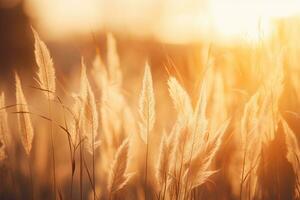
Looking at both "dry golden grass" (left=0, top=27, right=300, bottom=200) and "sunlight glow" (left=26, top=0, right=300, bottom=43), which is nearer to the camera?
"dry golden grass" (left=0, top=27, right=300, bottom=200)

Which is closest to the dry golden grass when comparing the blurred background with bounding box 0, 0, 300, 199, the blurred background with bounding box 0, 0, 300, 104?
the blurred background with bounding box 0, 0, 300, 199

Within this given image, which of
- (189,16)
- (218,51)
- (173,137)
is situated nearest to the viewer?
(173,137)

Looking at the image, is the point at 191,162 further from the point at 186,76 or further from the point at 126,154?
the point at 186,76

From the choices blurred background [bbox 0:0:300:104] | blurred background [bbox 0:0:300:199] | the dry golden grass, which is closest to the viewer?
the dry golden grass

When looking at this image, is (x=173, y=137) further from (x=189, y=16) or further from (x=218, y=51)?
(x=189, y=16)

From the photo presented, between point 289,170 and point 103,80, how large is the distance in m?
1.06

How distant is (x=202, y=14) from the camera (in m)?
2.88

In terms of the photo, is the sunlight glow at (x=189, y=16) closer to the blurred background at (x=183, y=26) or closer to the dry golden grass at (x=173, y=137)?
the blurred background at (x=183, y=26)

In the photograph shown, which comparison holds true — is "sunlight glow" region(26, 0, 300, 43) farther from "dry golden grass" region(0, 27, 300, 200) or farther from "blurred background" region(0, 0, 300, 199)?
"dry golden grass" region(0, 27, 300, 200)

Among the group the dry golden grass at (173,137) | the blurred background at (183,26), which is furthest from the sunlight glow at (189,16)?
the dry golden grass at (173,137)

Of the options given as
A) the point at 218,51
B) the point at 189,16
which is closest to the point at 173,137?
the point at 218,51

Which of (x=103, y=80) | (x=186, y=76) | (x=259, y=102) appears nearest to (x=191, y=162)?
(x=259, y=102)

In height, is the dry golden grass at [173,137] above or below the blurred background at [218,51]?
below

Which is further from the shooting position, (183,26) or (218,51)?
(183,26)
